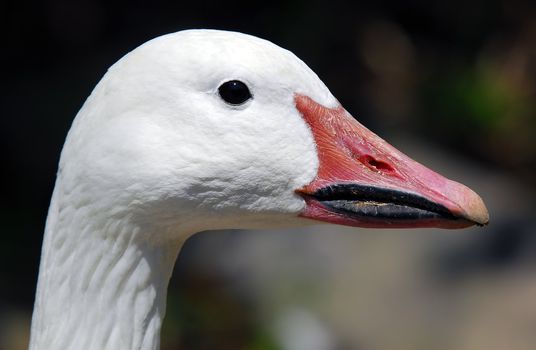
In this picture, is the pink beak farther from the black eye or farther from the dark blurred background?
the dark blurred background

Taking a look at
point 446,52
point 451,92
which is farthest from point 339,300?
point 446,52

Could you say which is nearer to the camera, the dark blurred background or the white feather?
the white feather

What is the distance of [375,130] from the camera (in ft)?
28.9

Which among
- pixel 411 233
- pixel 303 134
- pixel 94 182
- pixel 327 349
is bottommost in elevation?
pixel 327 349

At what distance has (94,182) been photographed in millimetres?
2742

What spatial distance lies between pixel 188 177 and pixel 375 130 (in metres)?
6.23

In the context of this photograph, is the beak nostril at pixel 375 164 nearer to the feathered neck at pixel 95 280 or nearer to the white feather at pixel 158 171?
the white feather at pixel 158 171

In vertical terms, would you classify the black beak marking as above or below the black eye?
below

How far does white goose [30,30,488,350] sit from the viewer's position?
8.83ft

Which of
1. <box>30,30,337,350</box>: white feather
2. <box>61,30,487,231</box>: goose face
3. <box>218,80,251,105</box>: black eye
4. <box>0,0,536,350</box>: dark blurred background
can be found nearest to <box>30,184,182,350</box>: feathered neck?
<box>30,30,337,350</box>: white feather

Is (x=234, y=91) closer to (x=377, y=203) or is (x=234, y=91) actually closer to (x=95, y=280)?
(x=377, y=203)

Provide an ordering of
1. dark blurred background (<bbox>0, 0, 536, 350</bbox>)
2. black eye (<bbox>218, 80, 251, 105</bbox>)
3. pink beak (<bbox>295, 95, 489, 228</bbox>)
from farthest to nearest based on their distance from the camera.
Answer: dark blurred background (<bbox>0, 0, 536, 350</bbox>)
pink beak (<bbox>295, 95, 489, 228</bbox>)
black eye (<bbox>218, 80, 251, 105</bbox>)

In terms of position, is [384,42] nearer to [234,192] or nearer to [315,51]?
[315,51]

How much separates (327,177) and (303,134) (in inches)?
5.6
